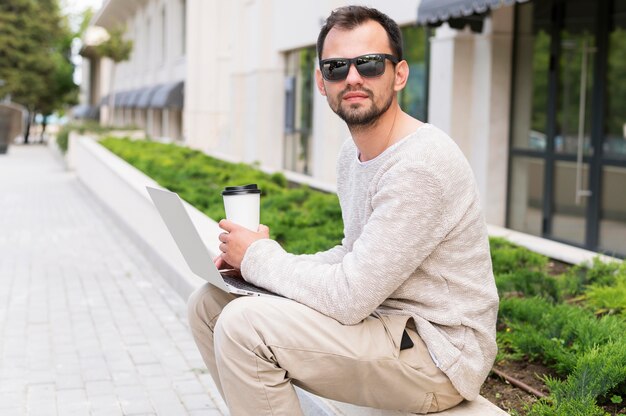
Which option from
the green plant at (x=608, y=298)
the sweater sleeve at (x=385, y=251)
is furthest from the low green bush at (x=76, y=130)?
the sweater sleeve at (x=385, y=251)

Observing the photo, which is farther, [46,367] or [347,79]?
[46,367]

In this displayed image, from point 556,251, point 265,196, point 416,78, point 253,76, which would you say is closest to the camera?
point 556,251

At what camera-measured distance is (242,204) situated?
3.17 m

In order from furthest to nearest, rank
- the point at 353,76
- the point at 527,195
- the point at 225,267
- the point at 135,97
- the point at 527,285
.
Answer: the point at 135,97, the point at 527,195, the point at 527,285, the point at 225,267, the point at 353,76

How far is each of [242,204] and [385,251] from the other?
598mm

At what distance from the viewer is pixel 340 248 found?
3545mm

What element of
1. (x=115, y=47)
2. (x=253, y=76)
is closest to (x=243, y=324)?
(x=253, y=76)

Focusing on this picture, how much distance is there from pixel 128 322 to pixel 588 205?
5.57m

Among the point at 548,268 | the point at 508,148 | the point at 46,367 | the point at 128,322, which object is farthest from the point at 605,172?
the point at 46,367

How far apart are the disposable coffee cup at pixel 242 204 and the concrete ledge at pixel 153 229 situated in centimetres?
90

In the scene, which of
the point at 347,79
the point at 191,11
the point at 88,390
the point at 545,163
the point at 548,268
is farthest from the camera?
the point at 191,11

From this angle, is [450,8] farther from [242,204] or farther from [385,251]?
[385,251]

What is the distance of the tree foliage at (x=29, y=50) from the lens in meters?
50.8

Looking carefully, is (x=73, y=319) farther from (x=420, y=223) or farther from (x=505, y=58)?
(x=505, y=58)
